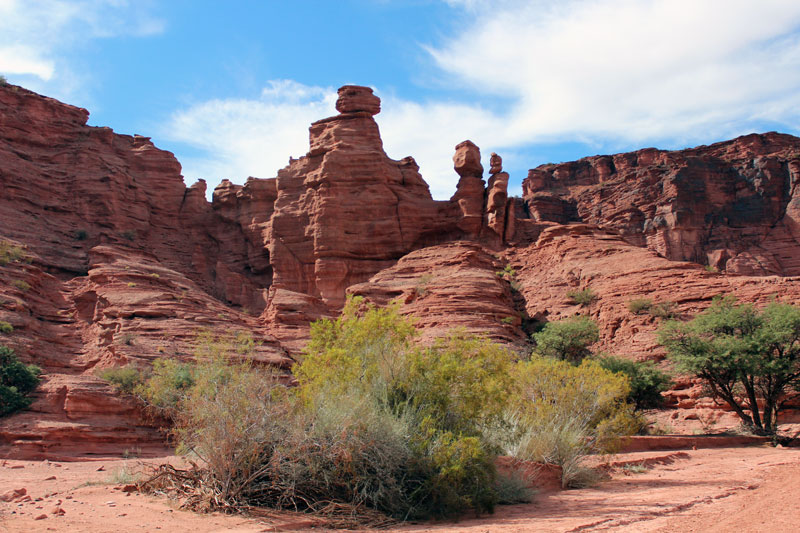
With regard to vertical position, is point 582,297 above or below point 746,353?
above

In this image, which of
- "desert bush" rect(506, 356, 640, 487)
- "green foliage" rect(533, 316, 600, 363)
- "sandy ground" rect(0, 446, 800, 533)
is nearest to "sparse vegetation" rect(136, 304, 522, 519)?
"sandy ground" rect(0, 446, 800, 533)

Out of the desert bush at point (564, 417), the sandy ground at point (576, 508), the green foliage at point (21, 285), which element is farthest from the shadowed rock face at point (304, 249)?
the desert bush at point (564, 417)

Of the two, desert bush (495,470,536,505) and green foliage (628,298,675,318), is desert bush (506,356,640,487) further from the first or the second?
green foliage (628,298,675,318)

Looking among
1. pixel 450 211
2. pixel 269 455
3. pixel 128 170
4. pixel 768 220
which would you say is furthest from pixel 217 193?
pixel 768 220

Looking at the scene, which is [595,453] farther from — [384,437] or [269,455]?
[269,455]

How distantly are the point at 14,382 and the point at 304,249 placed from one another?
2553 centimetres

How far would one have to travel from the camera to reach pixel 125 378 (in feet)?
79.3

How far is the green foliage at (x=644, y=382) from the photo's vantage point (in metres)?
25.9

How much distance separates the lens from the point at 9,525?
29.2 feet

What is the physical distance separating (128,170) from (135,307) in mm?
21422

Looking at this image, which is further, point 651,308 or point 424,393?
point 651,308

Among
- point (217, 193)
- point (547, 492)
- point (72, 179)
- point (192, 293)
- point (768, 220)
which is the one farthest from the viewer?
point (768, 220)

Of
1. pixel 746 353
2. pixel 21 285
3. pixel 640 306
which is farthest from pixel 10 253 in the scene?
pixel 746 353

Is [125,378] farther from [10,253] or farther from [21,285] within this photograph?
[10,253]
